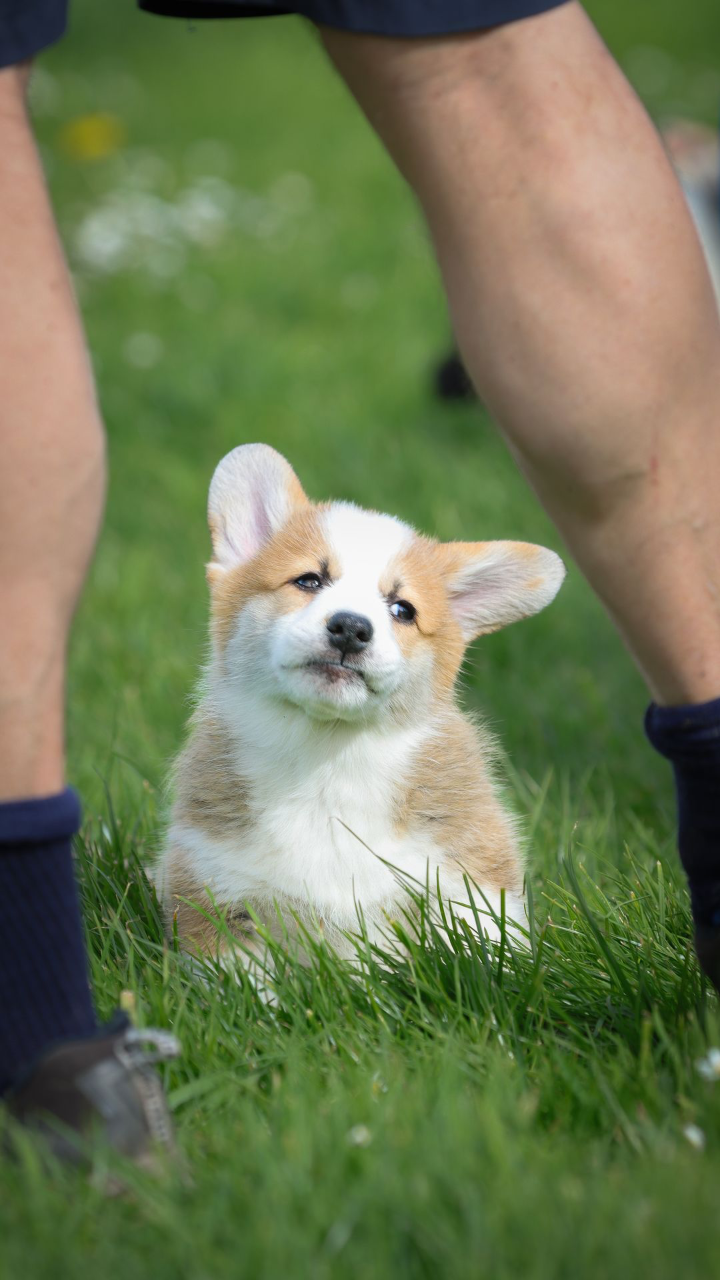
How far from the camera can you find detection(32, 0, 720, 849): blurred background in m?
3.44

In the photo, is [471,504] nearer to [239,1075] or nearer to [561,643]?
[561,643]

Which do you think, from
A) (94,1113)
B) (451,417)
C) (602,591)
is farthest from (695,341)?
(451,417)

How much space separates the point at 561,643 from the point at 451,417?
83.5 inches

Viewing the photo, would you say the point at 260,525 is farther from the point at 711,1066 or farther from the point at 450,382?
the point at 450,382

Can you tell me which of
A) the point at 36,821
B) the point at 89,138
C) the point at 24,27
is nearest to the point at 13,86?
the point at 24,27

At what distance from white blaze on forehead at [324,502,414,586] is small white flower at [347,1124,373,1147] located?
1087mm

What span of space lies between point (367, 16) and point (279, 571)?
108cm

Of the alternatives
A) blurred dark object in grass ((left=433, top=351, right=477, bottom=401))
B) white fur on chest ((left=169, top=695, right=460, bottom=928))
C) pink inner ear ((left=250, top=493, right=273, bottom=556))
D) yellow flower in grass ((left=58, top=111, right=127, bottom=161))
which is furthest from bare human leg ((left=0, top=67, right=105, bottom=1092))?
yellow flower in grass ((left=58, top=111, right=127, bottom=161))

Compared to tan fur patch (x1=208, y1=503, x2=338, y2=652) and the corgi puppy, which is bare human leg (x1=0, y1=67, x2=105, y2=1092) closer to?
the corgi puppy

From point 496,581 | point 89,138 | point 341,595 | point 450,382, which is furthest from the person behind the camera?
point 89,138

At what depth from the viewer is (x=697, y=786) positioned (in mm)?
1744

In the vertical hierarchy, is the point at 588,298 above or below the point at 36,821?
above

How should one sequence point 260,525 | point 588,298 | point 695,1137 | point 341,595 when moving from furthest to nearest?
point 260,525 → point 341,595 → point 588,298 → point 695,1137

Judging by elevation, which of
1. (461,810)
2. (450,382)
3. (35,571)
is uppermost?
(35,571)
